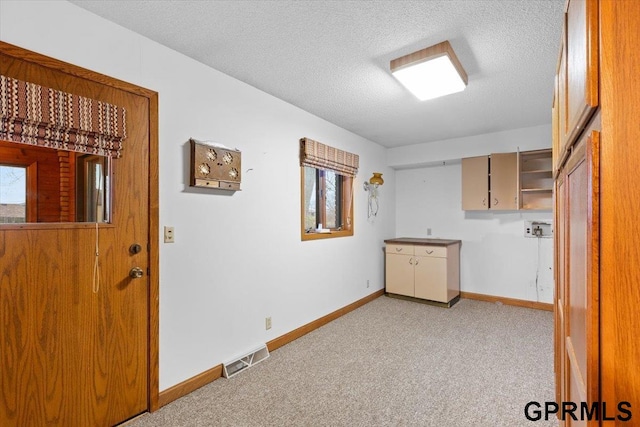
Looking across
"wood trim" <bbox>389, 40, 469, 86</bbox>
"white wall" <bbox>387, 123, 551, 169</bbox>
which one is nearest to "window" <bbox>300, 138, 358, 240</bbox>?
"white wall" <bbox>387, 123, 551, 169</bbox>

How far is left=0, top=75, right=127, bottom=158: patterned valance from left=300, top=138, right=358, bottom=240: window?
71.4 inches

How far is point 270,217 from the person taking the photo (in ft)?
9.65

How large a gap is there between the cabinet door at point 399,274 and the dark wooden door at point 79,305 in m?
3.46

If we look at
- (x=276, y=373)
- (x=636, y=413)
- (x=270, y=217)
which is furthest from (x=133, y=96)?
(x=636, y=413)

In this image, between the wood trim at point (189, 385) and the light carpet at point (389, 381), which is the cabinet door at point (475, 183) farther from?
the wood trim at point (189, 385)

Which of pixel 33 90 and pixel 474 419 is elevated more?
pixel 33 90

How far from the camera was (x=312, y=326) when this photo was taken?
3.39 meters

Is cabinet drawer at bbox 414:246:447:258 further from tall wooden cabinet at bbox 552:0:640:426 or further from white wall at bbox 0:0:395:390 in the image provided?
tall wooden cabinet at bbox 552:0:640:426

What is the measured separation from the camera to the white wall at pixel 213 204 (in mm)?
1775

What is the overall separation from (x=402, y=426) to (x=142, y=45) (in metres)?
2.86

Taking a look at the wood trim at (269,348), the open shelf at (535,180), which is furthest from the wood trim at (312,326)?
the open shelf at (535,180)

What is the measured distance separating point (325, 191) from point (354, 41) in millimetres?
2157

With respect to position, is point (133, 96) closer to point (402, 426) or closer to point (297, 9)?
point (297, 9)

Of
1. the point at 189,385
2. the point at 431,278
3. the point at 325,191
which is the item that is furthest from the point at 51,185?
the point at 431,278
